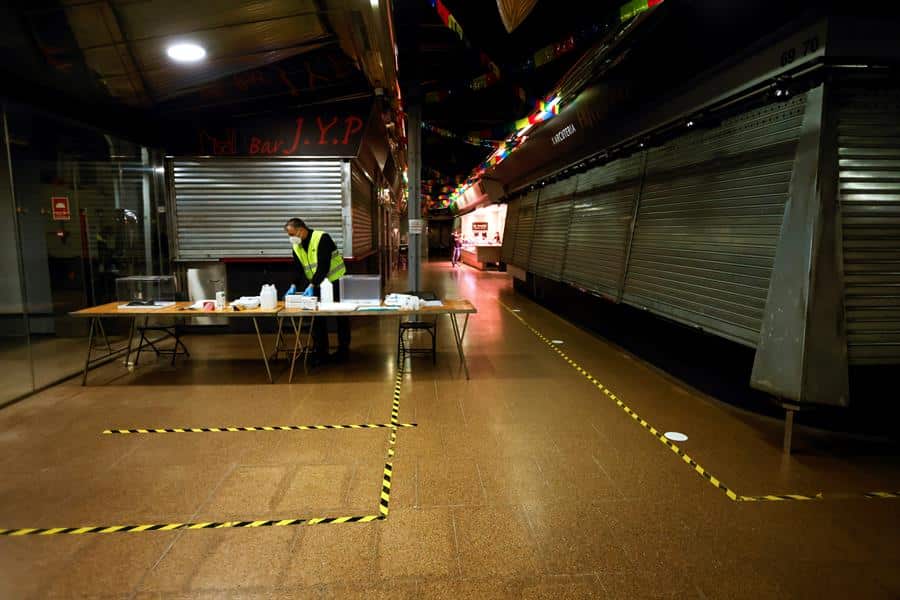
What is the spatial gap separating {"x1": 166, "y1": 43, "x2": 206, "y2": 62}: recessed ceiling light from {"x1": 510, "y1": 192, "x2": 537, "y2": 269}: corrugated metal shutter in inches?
275

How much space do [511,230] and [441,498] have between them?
10202mm

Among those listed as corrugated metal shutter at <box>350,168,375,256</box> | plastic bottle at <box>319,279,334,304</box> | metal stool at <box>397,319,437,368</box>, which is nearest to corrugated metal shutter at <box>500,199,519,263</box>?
corrugated metal shutter at <box>350,168,375,256</box>

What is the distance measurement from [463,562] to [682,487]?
1483 millimetres

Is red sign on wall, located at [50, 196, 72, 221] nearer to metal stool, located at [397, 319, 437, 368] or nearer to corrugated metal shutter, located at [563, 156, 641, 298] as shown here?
metal stool, located at [397, 319, 437, 368]

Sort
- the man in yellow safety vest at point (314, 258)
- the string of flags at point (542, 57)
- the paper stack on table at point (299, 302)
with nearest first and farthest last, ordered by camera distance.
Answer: the paper stack on table at point (299, 302), the string of flags at point (542, 57), the man in yellow safety vest at point (314, 258)

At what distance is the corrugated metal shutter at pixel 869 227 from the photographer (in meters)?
3.05

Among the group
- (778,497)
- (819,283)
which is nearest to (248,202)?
(819,283)

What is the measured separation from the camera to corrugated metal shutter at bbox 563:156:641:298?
225 inches

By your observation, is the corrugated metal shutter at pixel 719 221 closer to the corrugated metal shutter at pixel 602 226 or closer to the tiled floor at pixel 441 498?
the corrugated metal shutter at pixel 602 226

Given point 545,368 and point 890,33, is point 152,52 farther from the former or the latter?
point 890,33

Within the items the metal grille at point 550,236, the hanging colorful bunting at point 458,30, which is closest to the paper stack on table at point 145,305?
the hanging colorful bunting at point 458,30

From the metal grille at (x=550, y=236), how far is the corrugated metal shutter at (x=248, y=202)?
3727mm

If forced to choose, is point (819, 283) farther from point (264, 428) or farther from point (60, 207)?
point (60, 207)

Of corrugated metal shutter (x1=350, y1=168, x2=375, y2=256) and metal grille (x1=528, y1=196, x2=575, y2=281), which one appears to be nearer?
corrugated metal shutter (x1=350, y1=168, x2=375, y2=256)
